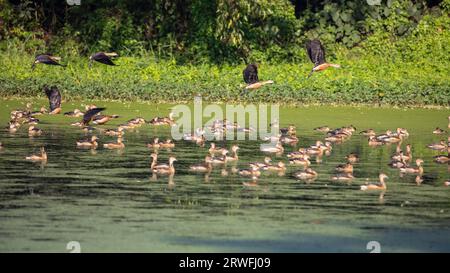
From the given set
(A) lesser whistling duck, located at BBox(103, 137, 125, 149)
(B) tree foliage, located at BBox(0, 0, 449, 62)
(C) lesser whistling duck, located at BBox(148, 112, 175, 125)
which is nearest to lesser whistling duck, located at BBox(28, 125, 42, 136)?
(A) lesser whistling duck, located at BBox(103, 137, 125, 149)

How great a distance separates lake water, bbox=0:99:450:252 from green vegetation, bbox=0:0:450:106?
6.86 m

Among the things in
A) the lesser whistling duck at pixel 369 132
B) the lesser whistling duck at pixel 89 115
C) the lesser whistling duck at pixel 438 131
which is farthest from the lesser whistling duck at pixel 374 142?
the lesser whistling duck at pixel 89 115

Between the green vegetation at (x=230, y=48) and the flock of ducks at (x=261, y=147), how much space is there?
401 centimetres

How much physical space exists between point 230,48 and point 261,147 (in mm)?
10725

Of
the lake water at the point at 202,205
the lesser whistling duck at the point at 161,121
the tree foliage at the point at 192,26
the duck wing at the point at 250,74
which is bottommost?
the lake water at the point at 202,205

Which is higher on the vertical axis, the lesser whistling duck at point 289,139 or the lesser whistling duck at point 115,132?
the lesser whistling duck at point 115,132

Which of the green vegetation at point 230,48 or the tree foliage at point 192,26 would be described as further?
the tree foliage at point 192,26

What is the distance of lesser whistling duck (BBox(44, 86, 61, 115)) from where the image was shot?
21.0 meters

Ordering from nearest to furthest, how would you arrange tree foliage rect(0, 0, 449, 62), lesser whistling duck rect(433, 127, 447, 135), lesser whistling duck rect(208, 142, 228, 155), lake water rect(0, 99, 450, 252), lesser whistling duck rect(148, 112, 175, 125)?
1. lake water rect(0, 99, 450, 252)
2. lesser whistling duck rect(208, 142, 228, 155)
3. lesser whistling duck rect(433, 127, 447, 135)
4. lesser whistling duck rect(148, 112, 175, 125)
5. tree foliage rect(0, 0, 449, 62)

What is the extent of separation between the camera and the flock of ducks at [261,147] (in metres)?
16.1

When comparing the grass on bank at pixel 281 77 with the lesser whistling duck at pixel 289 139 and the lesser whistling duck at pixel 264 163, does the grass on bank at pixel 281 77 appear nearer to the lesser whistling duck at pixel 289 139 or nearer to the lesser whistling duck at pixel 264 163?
the lesser whistling duck at pixel 289 139

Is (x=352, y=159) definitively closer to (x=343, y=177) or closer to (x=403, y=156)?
(x=403, y=156)

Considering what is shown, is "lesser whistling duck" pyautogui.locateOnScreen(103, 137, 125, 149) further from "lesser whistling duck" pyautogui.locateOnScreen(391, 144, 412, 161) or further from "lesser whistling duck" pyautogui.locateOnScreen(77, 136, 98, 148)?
"lesser whistling duck" pyautogui.locateOnScreen(391, 144, 412, 161)

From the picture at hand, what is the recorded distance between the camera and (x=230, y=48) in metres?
29.8
